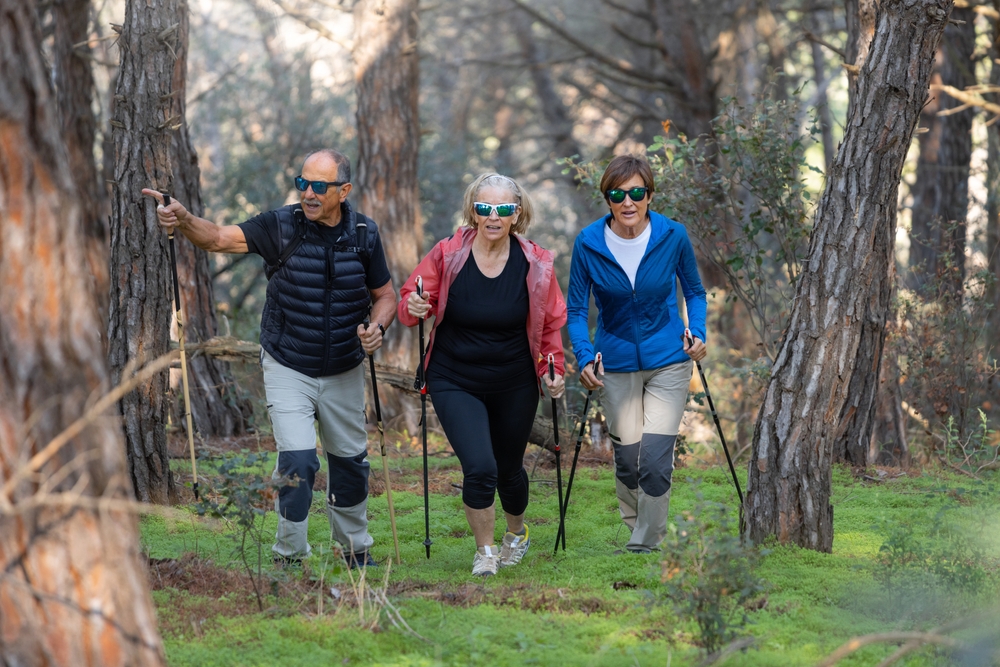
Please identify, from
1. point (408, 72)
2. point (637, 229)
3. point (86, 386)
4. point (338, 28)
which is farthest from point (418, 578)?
point (338, 28)

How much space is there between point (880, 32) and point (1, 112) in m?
4.52

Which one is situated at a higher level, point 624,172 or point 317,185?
point 624,172

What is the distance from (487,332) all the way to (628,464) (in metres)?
1.29

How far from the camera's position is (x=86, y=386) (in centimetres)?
293

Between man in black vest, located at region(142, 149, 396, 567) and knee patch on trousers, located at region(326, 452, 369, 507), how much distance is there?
0.18 metres

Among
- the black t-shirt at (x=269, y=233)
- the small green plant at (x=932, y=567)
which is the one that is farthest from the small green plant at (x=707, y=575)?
the black t-shirt at (x=269, y=233)

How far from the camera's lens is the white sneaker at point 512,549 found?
5.69m

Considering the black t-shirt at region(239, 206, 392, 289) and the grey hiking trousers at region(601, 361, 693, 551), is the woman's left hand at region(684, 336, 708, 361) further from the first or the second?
the black t-shirt at region(239, 206, 392, 289)

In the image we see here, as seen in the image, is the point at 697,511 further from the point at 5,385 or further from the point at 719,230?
the point at 719,230

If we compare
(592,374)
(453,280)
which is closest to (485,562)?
(592,374)

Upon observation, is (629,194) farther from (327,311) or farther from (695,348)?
(327,311)

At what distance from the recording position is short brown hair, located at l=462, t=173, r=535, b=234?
540 centimetres

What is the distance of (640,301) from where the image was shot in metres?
5.65

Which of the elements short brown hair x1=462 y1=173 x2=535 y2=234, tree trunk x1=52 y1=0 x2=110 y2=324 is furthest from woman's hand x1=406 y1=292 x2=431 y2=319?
tree trunk x1=52 y1=0 x2=110 y2=324
